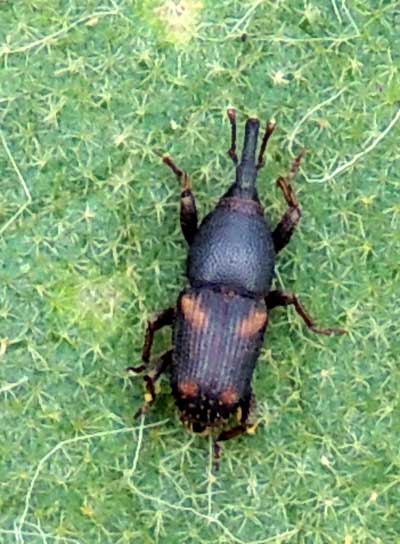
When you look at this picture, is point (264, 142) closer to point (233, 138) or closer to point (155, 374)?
point (233, 138)

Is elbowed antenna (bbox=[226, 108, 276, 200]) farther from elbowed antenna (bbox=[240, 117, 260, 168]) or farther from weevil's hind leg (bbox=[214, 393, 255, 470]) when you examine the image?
weevil's hind leg (bbox=[214, 393, 255, 470])

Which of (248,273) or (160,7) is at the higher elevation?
(160,7)

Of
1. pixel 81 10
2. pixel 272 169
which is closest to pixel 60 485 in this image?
pixel 272 169

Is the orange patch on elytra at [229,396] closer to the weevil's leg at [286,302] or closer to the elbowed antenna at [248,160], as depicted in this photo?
the weevil's leg at [286,302]

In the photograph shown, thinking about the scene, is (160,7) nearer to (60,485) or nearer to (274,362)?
(274,362)

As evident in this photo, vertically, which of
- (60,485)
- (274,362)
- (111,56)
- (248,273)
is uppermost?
(111,56)

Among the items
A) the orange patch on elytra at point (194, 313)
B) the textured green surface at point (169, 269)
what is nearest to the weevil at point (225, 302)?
the orange patch on elytra at point (194, 313)

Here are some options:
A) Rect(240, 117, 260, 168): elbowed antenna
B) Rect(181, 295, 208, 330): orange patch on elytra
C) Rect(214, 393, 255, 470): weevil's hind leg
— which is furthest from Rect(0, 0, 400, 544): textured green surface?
Rect(181, 295, 208, 330): orange patch on elytra

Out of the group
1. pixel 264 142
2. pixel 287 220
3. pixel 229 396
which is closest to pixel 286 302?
pixel 287 220
